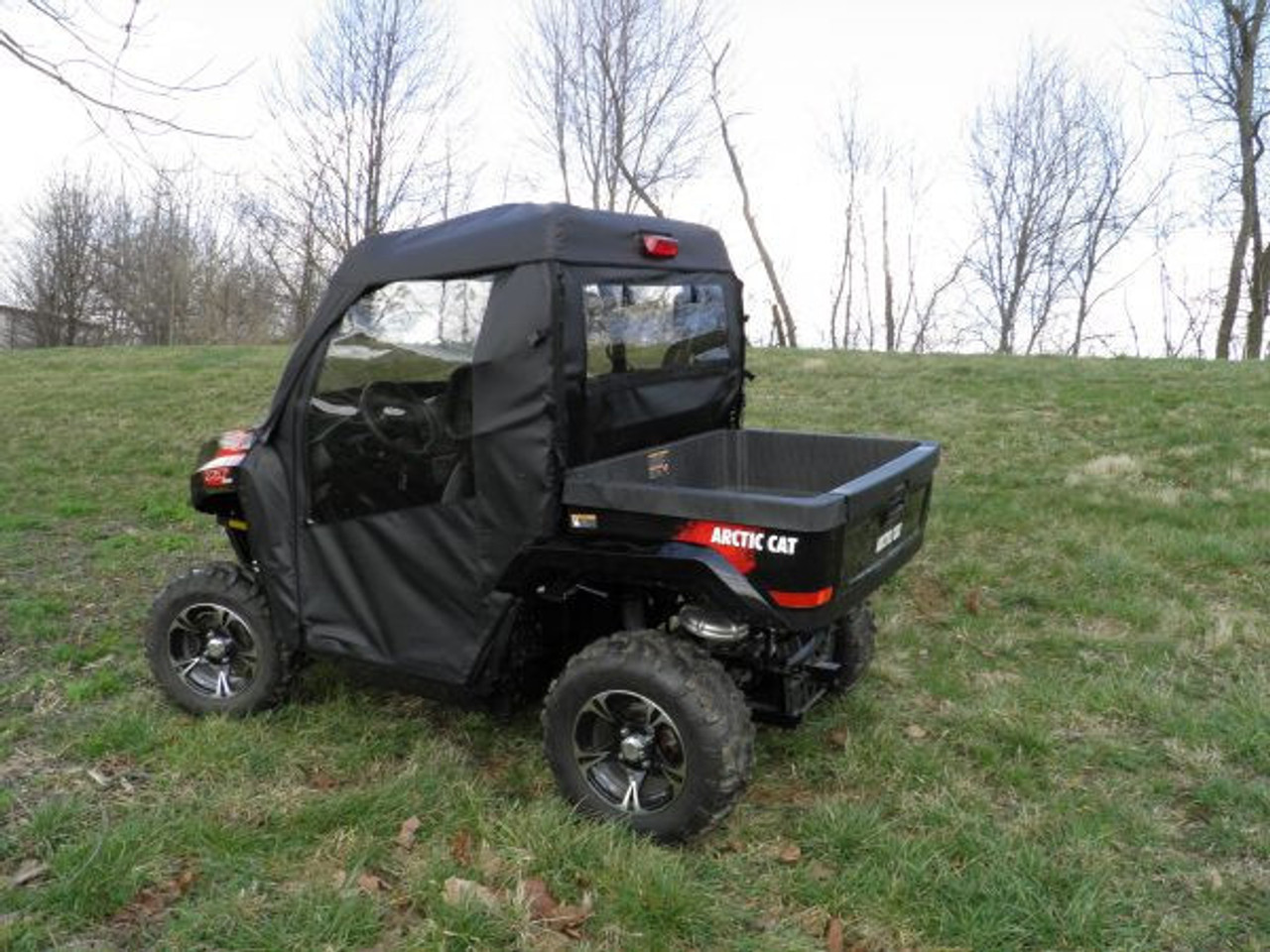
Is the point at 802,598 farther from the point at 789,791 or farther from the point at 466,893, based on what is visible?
the point at 466,893

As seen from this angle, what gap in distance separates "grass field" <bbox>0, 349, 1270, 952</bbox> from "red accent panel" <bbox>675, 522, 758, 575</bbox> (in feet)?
3.08

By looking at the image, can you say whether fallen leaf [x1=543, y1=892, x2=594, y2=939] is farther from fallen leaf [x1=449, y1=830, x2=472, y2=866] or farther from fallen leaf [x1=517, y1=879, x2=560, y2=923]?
fallen leaf [x1=449, y1=830, x2=472, y2=866]

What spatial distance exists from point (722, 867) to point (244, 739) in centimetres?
193

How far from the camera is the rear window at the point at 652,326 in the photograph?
11.1ft

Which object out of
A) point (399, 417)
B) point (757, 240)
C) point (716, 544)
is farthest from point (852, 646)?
point (757, 240)

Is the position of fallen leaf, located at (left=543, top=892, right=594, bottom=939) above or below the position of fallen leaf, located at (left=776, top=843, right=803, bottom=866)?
below

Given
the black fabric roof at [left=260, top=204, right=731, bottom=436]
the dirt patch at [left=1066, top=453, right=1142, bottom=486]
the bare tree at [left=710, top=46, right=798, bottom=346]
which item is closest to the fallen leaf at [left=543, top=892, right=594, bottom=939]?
the black fabric roof at [left=260, top=204, right=731, bottom=436]

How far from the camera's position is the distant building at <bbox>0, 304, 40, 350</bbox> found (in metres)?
41.5

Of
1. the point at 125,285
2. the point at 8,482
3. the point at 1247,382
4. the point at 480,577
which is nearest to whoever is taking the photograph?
the point at 480,577

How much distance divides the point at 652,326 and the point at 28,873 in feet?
8.97

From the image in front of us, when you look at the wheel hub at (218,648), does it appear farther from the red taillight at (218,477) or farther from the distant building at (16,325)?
the distant building at (16,325)

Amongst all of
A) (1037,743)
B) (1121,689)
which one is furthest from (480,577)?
(1121,689)

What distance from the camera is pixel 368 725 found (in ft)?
13.0

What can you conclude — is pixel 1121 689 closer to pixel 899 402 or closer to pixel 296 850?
pixel 296 850
